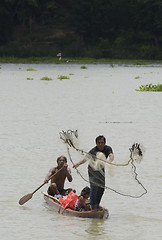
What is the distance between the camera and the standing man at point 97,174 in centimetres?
1037

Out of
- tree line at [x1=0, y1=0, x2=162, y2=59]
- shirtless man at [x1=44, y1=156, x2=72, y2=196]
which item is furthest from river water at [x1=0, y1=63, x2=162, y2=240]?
tree line at [x1=0, y1=0, x2=162, y2=59]

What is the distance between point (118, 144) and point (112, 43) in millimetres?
78868

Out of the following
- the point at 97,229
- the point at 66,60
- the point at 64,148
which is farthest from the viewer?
the point at 66,60

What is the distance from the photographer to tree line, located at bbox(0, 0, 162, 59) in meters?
91.7

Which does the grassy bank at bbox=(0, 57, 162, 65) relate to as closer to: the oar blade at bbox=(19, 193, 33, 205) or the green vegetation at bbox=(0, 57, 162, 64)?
the green vegetation at bbox=(0, 57, 162, 64)

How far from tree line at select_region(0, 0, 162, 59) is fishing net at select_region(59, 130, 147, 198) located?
246 feet

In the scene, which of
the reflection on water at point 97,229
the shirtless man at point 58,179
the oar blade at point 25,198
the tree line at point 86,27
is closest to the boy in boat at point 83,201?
the reflection on water at point 97,229

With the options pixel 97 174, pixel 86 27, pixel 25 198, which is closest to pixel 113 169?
pixel 97 174

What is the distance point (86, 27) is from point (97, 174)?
285 ft

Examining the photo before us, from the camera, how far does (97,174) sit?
10.6 metres

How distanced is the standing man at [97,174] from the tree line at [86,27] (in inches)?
3081

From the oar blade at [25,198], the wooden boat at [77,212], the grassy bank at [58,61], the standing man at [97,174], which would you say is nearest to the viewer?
the standing man at [97,174]

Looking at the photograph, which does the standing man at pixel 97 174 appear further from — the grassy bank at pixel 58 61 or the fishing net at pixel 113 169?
the grassy bank at pixel 58 61

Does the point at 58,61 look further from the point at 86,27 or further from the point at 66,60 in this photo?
the point at 86,27
